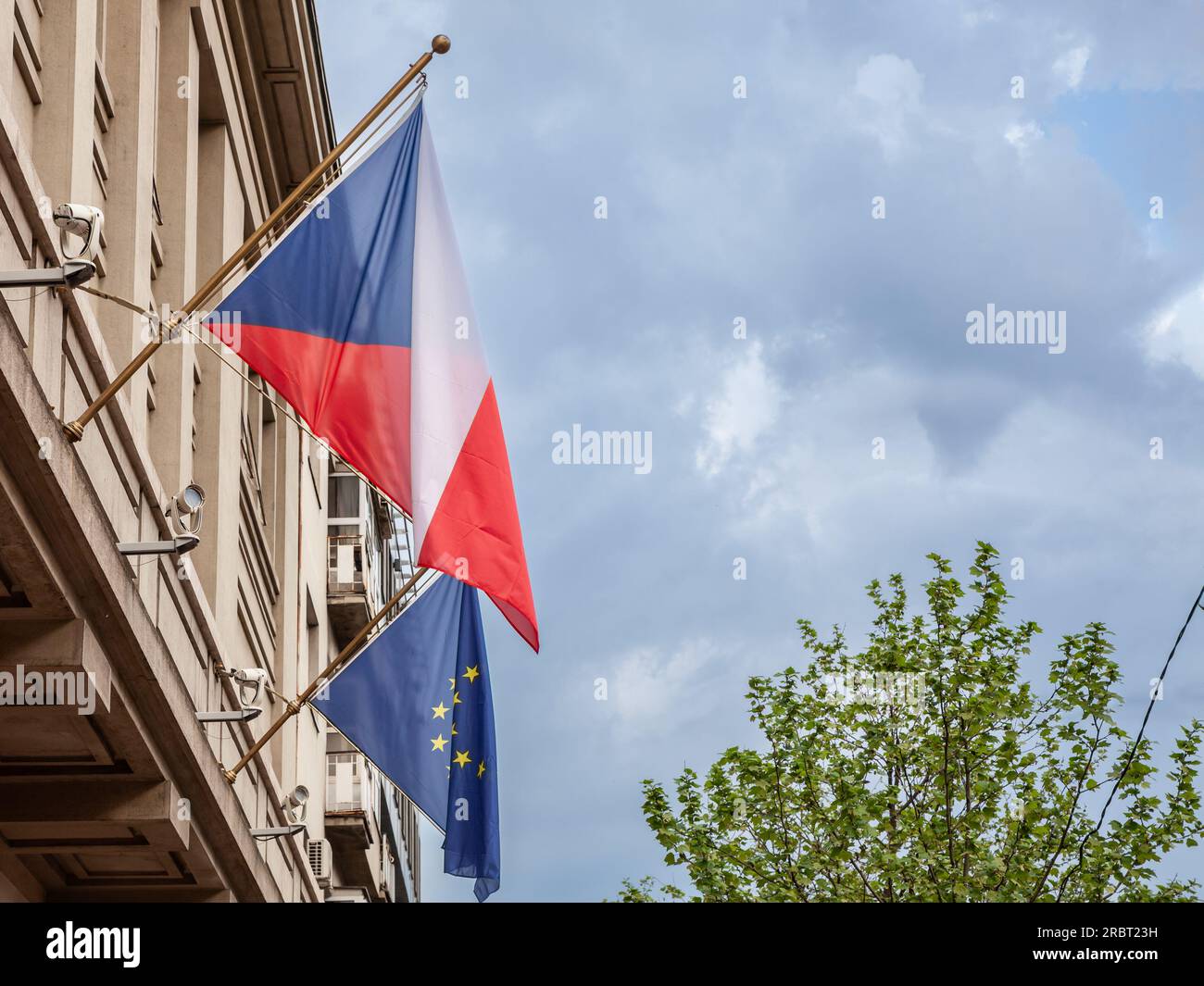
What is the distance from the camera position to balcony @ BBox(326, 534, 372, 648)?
3453cm

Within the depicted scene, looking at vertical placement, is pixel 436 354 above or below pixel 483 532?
above

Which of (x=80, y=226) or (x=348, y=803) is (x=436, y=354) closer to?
(x=80, y=226)

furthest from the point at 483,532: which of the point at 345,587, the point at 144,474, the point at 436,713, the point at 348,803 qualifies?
the point at 348,803

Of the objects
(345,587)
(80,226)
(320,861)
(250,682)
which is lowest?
(320,861)

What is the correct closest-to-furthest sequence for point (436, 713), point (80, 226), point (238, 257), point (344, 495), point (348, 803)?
1. point (80, 226)
2. point (238, 257)
3. point (436, 713)
4. point (348, 803)
5. point (344, 495)

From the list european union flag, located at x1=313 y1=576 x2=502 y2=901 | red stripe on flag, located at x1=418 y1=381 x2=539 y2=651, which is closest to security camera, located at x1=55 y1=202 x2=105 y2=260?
red stripe on flag, located at x1=418 y1=381 x2=539 y2=651

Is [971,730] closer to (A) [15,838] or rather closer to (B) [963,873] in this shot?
(B) [963,873]

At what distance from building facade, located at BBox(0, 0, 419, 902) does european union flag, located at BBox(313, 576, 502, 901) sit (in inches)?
56.9

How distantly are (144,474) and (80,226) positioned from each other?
356cm

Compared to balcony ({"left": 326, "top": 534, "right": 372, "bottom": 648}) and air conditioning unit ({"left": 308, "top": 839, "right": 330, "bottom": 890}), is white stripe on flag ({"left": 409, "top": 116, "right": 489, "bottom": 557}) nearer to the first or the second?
air conditioning unit ({"left": 308, "top": 839, "right": 330, "bottom": 890})

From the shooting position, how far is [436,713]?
55.8 feet

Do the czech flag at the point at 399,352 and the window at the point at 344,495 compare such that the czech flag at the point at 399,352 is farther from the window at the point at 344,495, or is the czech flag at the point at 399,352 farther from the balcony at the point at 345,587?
the window at the point at 344,495

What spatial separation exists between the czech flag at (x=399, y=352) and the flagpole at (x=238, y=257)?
0.16 metres
